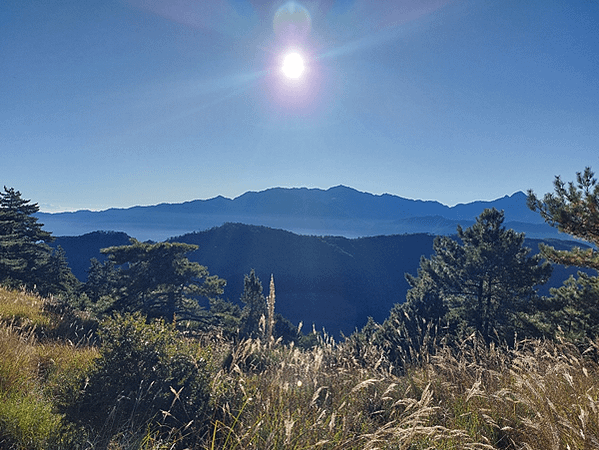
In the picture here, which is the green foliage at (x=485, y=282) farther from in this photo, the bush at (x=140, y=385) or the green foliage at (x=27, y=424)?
the green foliage at (x=27, y=424)

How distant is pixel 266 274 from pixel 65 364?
154 metres

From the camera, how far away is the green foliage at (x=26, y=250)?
987 inches

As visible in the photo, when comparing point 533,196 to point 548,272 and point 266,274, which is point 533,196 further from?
point 266,274

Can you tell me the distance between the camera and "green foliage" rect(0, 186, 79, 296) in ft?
82.3

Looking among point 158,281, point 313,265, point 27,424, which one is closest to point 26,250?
point 158,281

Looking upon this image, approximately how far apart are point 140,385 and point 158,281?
2146 cm

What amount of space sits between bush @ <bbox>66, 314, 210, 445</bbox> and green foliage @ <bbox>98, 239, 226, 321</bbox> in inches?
814

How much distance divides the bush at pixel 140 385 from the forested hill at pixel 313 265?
117 m

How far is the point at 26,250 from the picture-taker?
2691cm

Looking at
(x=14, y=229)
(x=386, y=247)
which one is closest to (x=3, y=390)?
(x=14, y=229)

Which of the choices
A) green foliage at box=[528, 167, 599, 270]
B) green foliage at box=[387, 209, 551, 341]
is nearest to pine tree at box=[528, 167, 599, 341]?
green foliage at box=[528, 167, 599, 270]

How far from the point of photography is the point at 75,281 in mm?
32594

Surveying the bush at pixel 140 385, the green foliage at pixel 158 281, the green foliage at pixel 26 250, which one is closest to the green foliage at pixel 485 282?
the green foliage at pixel 158 281

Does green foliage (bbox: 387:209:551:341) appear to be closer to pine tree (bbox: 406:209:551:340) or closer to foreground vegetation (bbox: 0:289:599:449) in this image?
pine tree (bbox: 406:209:551:340)
